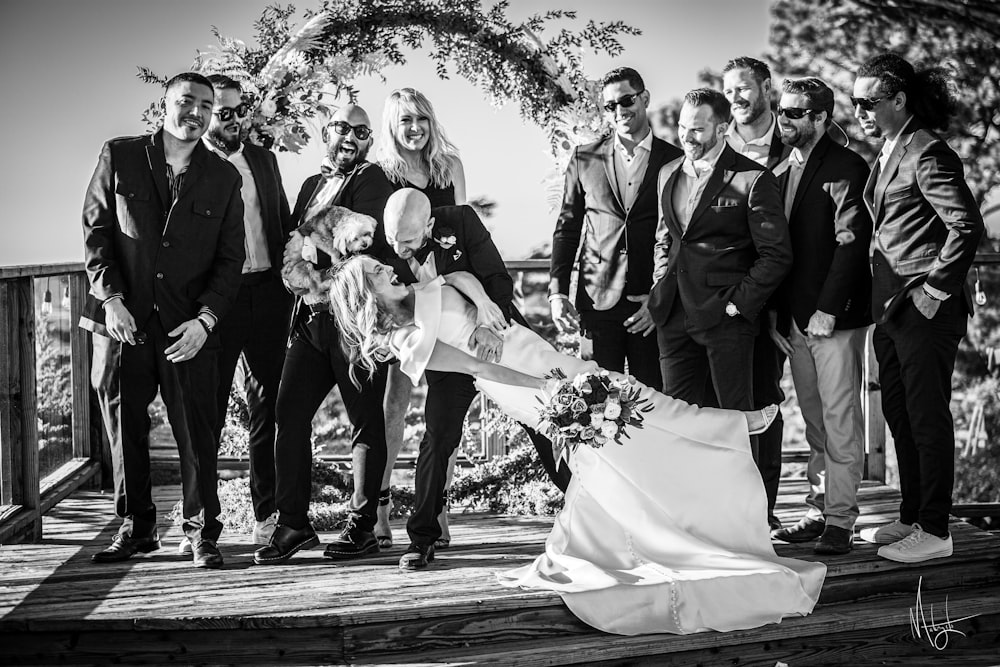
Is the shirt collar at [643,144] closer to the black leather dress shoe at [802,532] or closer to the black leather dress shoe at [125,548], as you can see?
the black leather dress shoe at [802,532]

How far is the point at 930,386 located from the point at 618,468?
1192mm

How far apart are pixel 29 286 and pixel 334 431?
18.6ft

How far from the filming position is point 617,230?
4.40m

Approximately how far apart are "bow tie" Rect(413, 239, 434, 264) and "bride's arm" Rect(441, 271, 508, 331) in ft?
0.50

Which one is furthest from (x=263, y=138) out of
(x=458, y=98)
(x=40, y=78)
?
(x=40, y=78)

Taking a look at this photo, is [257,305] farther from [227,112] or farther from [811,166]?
A: [811,166]

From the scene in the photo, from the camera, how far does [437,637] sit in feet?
11.6

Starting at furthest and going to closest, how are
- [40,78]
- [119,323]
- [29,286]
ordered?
[40,78]
[29,286]
[119,323]

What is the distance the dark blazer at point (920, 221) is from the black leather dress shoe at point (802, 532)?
2.90 ft

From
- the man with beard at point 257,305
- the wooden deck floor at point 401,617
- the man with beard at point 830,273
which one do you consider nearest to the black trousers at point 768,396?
the man with beard at point 830,273

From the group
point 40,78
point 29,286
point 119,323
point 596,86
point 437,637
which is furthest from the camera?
point 40,78

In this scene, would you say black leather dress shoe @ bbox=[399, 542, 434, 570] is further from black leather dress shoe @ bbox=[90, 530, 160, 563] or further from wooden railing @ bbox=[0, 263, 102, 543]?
wooden railing @ bbox=[0, 263, 102, 543]

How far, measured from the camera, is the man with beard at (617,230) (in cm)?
438

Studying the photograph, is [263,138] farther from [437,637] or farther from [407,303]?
[437,637]
